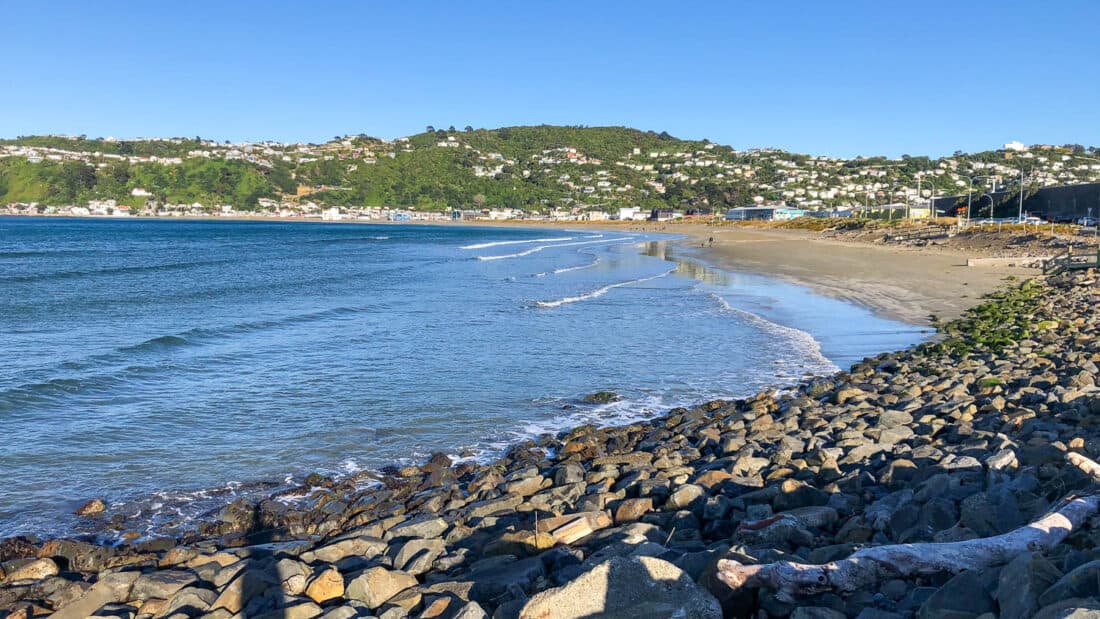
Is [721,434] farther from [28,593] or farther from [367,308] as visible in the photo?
[367,308]

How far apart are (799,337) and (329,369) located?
35.0 ft

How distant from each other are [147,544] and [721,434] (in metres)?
6.43

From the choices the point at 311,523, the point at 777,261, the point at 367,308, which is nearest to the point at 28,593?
the point at 311,523

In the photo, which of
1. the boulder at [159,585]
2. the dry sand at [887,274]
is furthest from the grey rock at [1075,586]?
the dry sand at [887,274]

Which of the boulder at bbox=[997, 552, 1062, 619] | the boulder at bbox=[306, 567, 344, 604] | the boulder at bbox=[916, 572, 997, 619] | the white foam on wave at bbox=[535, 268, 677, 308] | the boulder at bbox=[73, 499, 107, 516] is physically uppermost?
the boulder at bbox=[997, 552, 1062, 619]

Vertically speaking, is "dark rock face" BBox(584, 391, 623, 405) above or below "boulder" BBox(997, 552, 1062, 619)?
below

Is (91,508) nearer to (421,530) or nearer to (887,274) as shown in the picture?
(421,530)

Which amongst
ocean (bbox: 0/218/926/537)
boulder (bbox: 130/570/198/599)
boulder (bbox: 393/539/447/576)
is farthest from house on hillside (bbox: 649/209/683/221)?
boulder (bbox: 130/570/198/599)

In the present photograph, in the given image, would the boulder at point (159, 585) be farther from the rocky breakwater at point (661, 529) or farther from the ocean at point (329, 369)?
the ocean at point (329, 369)

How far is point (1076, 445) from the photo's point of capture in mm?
6434

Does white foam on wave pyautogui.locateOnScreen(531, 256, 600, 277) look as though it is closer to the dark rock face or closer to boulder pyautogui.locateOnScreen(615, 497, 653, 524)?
the dark rock face

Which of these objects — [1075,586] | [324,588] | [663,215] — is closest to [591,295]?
[324,588]

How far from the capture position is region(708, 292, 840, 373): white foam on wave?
49.2 ft

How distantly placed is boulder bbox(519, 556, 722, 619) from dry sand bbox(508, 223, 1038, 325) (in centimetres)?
1801
